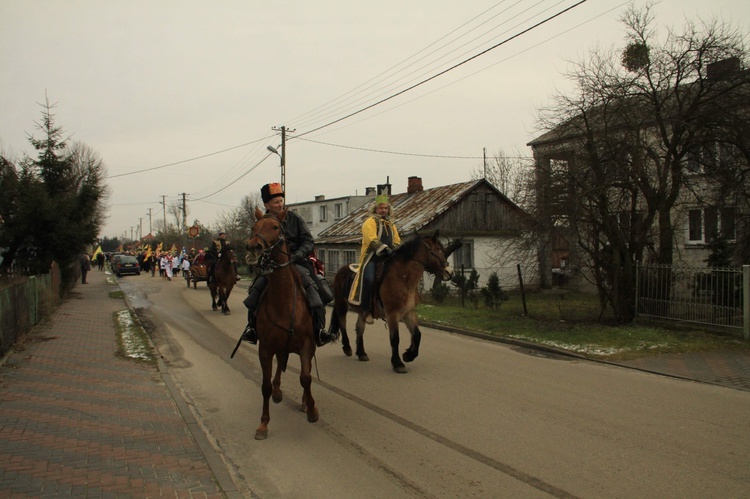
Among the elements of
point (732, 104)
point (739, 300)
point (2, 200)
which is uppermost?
point (732, 104)

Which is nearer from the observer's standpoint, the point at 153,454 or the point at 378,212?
the point at 153,454

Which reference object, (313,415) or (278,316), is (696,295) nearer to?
(313,415)

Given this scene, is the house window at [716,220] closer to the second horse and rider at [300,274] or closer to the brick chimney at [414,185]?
the second horse and rider at [300,274]

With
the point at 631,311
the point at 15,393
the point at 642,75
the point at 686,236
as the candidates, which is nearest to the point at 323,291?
the point at 15,393

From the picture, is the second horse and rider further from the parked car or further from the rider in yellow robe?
the parked car

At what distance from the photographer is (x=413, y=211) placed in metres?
31.2

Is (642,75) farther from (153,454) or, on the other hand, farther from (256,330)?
(153,454)

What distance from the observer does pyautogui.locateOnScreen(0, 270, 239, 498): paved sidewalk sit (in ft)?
15.0

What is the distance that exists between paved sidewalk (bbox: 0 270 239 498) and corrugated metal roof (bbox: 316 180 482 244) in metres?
17.6

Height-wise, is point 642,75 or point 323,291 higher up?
point 642,75

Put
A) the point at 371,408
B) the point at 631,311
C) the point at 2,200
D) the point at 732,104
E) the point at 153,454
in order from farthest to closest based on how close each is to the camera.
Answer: the point at 2,200, the point at 631,311, the point at 732,104, the point at 371,408, the point at 153,454

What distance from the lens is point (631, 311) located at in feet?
43.7

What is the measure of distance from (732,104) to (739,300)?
4.34 m

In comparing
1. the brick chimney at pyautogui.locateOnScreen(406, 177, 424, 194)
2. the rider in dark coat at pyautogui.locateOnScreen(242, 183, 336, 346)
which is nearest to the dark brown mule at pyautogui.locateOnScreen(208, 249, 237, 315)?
the rider in dark coat at pyautogui.locateOnScreen(242, 183, 336, 346)
